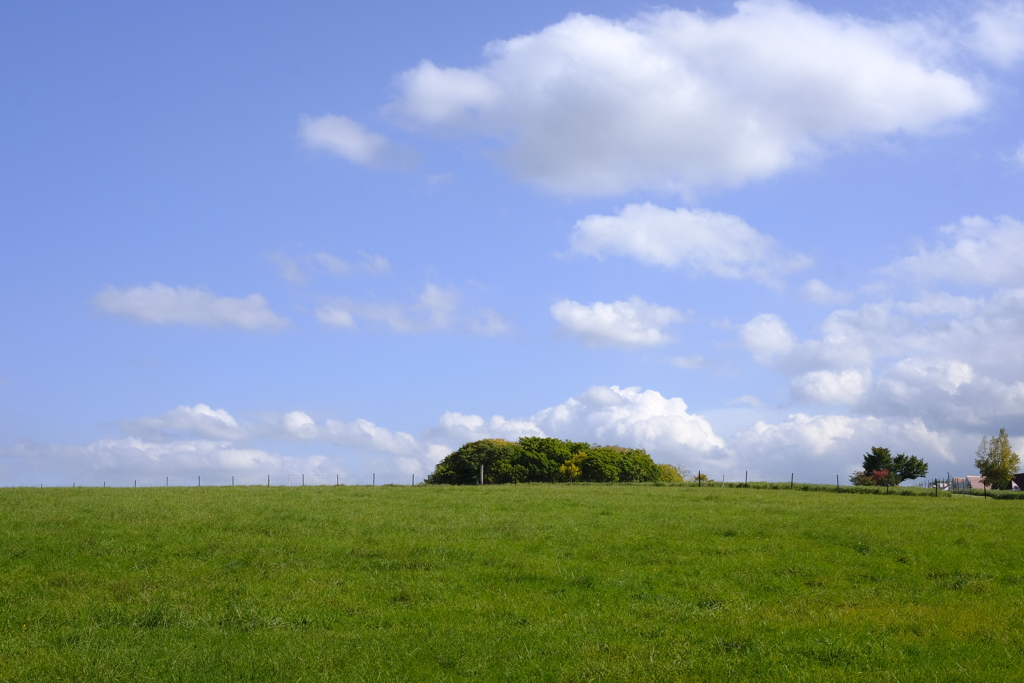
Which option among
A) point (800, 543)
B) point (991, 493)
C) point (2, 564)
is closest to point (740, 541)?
point (800, 543)

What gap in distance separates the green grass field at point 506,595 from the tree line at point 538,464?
48.5 m

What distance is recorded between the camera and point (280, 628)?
1684cm

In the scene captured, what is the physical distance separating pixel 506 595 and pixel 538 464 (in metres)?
64.0

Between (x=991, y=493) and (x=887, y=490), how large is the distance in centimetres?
1182

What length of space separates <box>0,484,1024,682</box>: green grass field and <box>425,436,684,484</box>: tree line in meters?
48.5

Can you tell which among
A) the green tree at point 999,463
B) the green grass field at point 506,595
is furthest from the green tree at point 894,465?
the green grass field at point 506,595

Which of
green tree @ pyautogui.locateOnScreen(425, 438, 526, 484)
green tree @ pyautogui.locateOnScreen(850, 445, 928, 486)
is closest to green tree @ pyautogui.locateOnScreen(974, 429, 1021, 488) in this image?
green tree @ pyautogui.locateOnScreen(850, 445, 928, 486)

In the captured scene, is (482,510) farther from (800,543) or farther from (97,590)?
(97,590)

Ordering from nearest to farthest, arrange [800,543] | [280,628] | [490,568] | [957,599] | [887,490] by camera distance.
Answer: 1. [280,628]
2. [957,599]
3. [490,568]
4. [800,543]
5. [887,490]

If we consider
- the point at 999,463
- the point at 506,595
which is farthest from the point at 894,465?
the point at 506,595

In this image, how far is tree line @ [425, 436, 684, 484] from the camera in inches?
3208

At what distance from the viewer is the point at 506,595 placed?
1911cm

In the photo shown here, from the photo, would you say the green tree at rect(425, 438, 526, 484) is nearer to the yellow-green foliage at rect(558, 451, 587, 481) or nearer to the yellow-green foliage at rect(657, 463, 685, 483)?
the yellow-green foliage at rect(558, 451, 587, 481)

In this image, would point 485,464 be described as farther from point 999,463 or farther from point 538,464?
point 999,463
